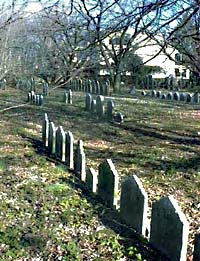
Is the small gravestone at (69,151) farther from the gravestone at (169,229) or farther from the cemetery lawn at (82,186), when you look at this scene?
the gravestone at (169,229)

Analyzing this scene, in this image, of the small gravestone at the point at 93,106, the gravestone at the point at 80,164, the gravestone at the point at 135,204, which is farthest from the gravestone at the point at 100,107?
the gravestone at the point at 135,204

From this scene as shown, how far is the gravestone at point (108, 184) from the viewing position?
4.43m

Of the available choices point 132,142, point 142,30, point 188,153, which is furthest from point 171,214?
point 132,142

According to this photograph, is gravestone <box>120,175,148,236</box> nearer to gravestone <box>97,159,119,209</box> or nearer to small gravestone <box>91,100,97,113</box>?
gravestone <box>97,159,119,209</box>

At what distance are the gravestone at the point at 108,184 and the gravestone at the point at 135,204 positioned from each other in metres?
0.29

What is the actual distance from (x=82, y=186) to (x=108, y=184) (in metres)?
0.55

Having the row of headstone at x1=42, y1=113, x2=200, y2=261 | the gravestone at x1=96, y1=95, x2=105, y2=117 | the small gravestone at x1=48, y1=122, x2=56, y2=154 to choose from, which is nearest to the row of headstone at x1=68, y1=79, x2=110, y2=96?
the gravestone at x1=96, y1=95, x2=105, y2=117

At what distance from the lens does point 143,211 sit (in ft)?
12.4

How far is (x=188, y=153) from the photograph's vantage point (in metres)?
7.12

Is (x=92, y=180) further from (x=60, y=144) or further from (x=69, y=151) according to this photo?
(x=60, y=144)

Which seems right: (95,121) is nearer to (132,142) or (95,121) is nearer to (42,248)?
(132,142)

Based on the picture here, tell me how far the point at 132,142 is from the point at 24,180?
3191 mm

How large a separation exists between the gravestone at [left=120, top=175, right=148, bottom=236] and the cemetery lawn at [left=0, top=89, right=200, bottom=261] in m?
0.12

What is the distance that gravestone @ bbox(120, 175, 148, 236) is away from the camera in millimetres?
3793
